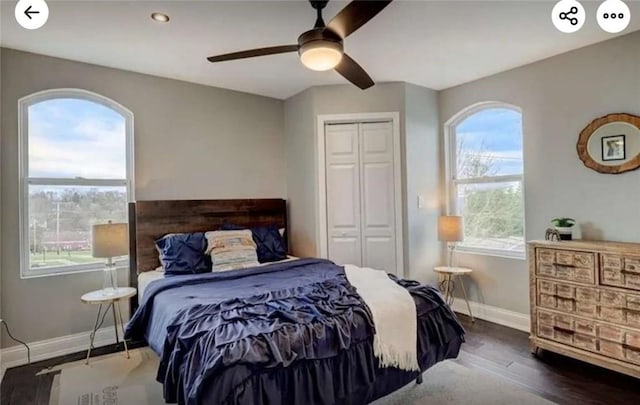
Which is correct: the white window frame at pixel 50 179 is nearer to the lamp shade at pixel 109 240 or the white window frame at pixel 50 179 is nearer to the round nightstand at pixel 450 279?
the lamp shade at pixel 109 240

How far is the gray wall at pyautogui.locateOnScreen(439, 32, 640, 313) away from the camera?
2.96m

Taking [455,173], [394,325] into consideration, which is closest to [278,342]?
[394,325]

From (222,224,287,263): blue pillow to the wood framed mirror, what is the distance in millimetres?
3002

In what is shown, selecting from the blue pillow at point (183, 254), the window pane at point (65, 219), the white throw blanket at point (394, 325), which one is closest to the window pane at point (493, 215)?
the white throw blanket at point (394, 325)

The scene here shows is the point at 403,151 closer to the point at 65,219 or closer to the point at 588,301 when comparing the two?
the point at 588,301

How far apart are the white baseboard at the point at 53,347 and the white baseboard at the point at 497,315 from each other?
3.72 m

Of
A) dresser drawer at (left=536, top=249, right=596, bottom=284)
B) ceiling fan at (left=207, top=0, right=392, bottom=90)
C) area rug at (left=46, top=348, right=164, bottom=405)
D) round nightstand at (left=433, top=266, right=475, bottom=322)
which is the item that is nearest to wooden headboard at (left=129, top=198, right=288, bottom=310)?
area rug at (left=46, top=348, right=164, bottom=405)

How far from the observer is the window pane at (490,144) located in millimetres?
3789

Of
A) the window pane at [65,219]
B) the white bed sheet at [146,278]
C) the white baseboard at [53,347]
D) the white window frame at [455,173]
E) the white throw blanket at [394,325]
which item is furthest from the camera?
the white window frame at [455,173]

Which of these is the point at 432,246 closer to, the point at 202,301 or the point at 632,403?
the point at 632,403

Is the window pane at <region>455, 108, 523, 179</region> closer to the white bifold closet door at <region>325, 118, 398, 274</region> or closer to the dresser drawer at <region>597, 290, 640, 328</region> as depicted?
the white bifold closet door at <region>325, 118, 398, 274</region>

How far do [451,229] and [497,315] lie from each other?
1.04m

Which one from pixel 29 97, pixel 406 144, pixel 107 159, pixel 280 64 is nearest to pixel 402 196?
pixel 406 144

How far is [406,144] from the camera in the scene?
4.03 meters
